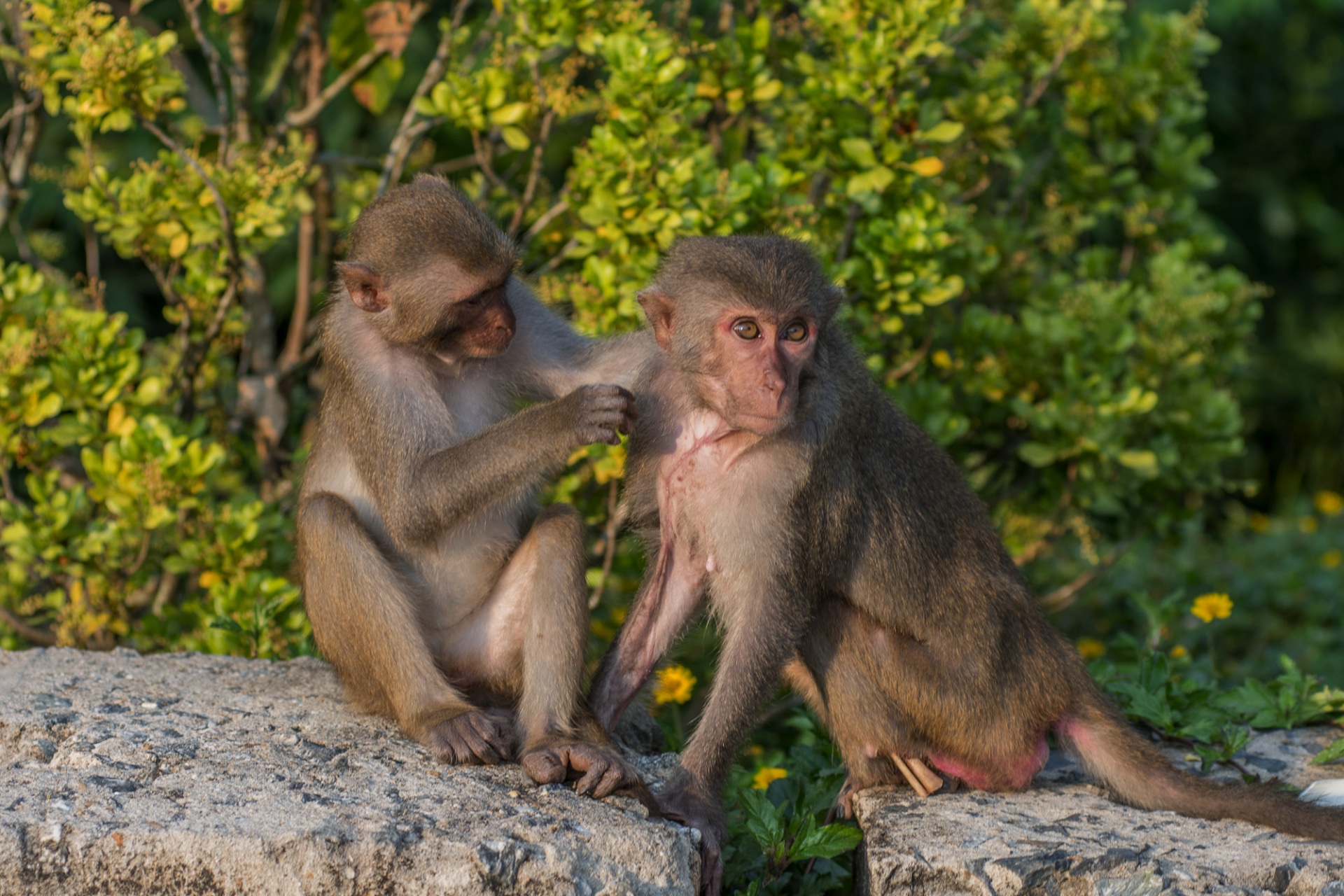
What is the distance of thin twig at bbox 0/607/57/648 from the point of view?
4.74 meters

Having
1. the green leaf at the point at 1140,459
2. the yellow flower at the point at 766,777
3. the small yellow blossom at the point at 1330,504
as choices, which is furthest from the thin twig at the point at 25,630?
the small yellow blossom at the point at 1330,504

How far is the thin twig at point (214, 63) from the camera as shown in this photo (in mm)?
4594

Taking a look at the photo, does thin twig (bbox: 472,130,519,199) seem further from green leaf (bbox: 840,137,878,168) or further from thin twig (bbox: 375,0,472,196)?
green leaf (bbox: 840,137,878,168)

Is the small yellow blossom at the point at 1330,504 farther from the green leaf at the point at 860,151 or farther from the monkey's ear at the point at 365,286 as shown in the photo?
the monkey's ear at the point at 365,286

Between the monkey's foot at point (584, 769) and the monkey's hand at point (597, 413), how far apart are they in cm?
73

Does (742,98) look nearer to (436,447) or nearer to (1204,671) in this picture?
(436,447)

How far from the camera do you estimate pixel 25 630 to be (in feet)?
15.5

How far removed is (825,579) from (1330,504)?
6.04 m

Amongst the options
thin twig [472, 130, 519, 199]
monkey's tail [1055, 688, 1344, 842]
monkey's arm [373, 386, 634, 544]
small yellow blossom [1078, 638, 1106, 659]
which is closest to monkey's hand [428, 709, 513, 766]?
monkey's arm [373, 386, 634, 544]

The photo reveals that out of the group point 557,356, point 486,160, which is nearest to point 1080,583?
point 557,356

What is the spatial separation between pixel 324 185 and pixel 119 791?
3528 mm

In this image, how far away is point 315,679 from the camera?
13.3 feet

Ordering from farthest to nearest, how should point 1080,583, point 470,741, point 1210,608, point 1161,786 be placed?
point 1080,583 < point 1210,608 < point 1161,786 < point 470,741

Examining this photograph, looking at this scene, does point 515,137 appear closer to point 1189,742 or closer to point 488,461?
point 488,461
